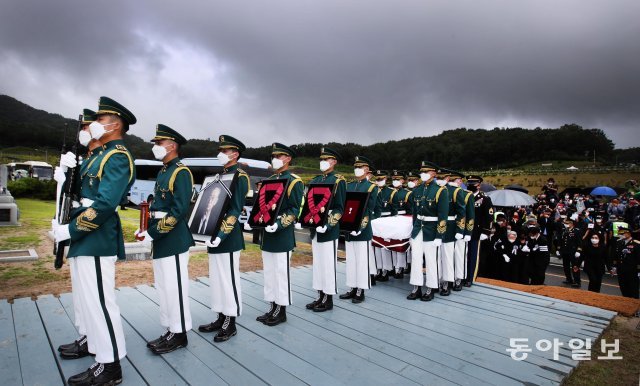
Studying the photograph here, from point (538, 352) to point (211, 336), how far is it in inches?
144

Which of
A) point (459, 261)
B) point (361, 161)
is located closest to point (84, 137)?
point (361, 161)

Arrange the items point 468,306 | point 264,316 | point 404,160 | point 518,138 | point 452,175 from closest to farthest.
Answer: point 264,316
point 468,306
point 452,175
point 404,160
point 518,138

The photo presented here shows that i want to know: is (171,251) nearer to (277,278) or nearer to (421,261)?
(277,278)

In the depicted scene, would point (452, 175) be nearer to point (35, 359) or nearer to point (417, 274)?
point (417, 274)

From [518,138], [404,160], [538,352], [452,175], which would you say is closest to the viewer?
[538,352]

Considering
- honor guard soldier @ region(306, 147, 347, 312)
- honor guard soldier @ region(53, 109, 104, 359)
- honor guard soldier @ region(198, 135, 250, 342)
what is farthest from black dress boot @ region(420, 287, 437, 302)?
honor guard soldier @ region(53, 109, 104, 359)

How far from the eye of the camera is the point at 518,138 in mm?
69062

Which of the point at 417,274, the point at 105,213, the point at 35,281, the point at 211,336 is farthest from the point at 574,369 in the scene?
the point at 35,281

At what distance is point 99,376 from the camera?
122 inches

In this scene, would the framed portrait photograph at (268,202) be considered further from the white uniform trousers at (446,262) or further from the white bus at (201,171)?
the white bus at (201,171)

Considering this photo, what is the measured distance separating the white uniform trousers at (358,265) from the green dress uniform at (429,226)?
890mm

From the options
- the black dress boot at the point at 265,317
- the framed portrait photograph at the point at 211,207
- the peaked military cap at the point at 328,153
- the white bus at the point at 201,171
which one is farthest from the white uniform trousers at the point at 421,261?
the white bus at the point at 201,171

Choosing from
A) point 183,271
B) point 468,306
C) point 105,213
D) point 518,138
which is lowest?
point 468,306

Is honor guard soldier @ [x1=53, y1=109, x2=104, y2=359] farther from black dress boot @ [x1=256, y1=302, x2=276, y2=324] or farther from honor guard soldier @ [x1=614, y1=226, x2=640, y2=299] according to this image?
honor guard soldier @ [x1=614, y1=226, x2=640, y2=299]
